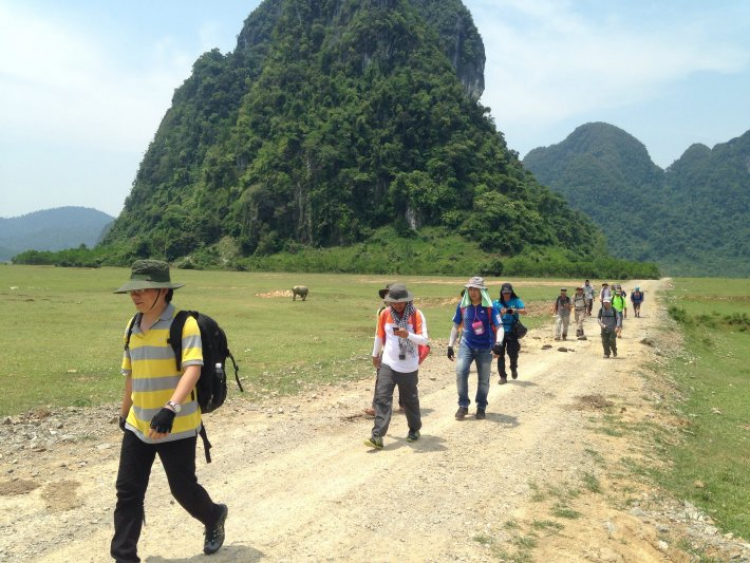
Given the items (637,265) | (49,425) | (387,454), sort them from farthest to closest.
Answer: (637,265) < (49,425) < (387,454)

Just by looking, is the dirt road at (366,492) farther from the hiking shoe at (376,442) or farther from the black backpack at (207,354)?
the black backpack at (207,354)

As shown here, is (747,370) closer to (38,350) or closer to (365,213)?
(38,350)

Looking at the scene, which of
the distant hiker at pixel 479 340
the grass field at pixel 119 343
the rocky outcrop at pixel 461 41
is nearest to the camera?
the distant hiker at pixel 479 340

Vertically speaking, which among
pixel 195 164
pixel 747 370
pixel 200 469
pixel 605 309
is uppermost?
pixel 195 164

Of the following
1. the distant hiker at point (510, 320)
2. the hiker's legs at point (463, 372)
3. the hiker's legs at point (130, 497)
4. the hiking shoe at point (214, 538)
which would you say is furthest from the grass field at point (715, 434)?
the hiker's legs at point (130, 497)

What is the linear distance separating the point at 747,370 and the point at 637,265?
273ft

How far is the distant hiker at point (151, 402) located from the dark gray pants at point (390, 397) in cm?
343

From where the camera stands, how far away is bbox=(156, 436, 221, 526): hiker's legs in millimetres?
4281

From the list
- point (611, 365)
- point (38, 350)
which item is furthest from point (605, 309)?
point (38, 350)

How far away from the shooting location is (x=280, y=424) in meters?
8.67

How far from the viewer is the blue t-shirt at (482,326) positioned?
9070 mm

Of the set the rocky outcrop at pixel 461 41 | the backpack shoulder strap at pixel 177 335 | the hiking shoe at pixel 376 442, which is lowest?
the hiking shoe at pixel 376 442

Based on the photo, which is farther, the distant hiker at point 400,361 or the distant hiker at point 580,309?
the distant hiker at point 580,309

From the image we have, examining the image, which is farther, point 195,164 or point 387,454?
point 195,164
